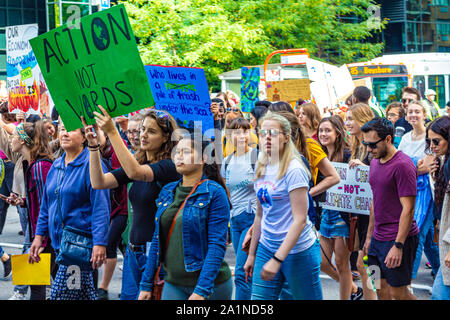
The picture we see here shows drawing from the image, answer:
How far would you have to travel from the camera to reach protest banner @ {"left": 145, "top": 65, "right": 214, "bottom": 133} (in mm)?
6895

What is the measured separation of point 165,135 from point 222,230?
92 centimetres

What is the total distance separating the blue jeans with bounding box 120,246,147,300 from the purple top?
176 centimetres

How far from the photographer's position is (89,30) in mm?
4582

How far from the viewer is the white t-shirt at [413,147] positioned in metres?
7.45

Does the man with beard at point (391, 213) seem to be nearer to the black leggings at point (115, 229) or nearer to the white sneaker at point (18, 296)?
the black leggings at point (115, 229)

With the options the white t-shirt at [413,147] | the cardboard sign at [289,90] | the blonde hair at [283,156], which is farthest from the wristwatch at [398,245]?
the cardboard sign at [289,90]

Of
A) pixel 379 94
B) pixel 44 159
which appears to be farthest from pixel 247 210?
pixel 379 94

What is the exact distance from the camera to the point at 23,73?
1066 cm

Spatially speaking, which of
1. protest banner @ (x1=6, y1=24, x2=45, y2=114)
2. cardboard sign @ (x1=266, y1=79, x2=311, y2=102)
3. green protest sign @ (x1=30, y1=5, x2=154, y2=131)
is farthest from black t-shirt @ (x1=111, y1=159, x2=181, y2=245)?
cardboard sign @ (x1=266, y1=79, x2=311, y2=102)

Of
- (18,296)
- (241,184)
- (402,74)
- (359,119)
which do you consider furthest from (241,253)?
(402,74)

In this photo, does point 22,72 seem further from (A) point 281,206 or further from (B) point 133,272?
(A) point 281,206

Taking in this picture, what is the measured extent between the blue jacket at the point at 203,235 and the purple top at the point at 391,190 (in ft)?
4.73

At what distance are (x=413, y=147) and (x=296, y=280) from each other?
3648 millimetres
